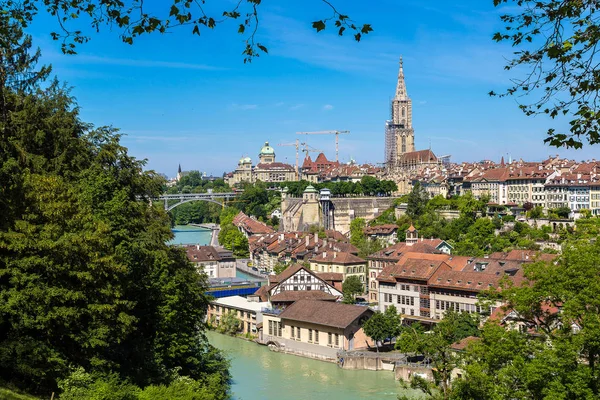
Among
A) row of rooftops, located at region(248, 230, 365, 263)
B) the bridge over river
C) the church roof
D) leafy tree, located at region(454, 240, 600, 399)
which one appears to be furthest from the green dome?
leafy tree, located at region(454, 240, 600, 399)

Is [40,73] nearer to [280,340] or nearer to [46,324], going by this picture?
[46,324]

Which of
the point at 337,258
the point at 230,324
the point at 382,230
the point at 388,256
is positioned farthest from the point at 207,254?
the point at 230,324

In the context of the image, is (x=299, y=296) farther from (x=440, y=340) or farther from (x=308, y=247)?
(x=440, y=340)

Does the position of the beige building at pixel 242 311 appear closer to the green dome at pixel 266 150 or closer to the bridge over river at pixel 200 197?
the bridge over river at pixel 200 197

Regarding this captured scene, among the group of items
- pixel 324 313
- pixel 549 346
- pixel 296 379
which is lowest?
pixel 296 379

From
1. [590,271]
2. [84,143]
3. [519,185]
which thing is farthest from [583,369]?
[519,185]

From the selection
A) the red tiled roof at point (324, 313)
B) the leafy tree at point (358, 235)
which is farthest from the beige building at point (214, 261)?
the red tiled roof at point (324, 313)

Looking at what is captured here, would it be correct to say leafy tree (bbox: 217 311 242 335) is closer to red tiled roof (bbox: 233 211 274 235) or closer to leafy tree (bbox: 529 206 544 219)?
leafy tree (bbox: 529 206 544 219)
